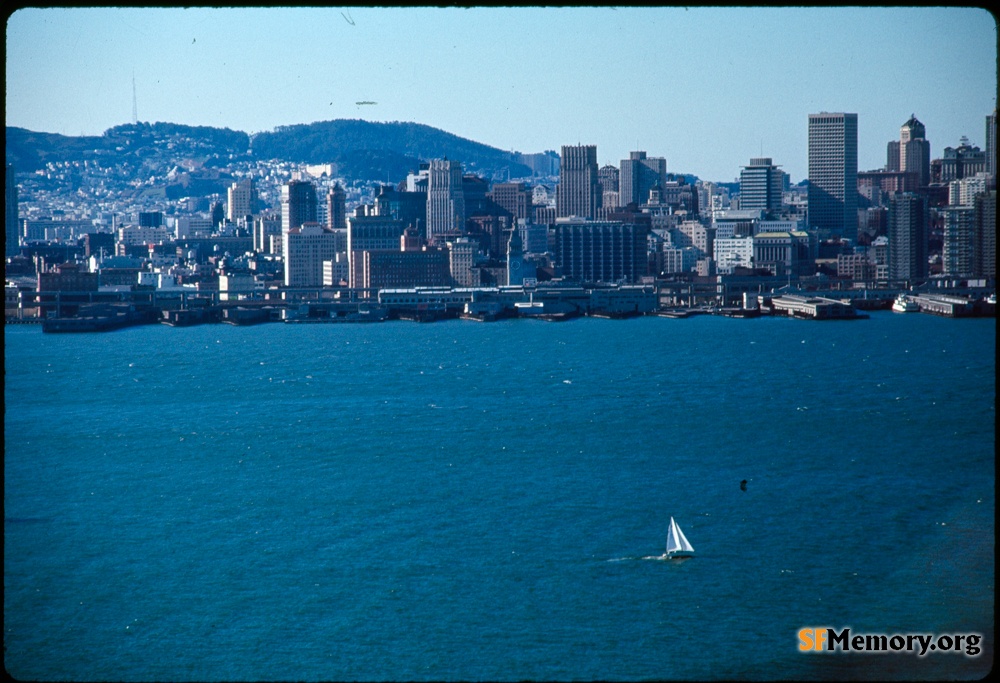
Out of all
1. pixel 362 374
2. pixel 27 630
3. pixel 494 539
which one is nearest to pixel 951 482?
pixel 494 539

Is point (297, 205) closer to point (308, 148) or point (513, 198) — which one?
point (513, 198)

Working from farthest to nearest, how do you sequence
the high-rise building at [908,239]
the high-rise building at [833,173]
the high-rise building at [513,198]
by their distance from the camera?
the high-rise building at [513,198], the high-rise building at [833,173], the high-rise building at [908,239]

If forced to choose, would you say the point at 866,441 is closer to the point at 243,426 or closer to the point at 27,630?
the point at 243,426

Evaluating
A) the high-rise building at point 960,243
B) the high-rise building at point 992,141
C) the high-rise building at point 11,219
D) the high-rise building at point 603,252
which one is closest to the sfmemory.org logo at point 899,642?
the high-rise building at point 992,141

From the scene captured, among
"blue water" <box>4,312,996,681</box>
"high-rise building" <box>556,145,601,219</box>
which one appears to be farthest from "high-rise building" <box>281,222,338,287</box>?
"blue water" <box>4,312,996,681</box>

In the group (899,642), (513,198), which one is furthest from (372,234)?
(899,642)

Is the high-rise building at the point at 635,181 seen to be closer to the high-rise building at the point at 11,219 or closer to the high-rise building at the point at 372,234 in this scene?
the high-rise building at the point at 372,234

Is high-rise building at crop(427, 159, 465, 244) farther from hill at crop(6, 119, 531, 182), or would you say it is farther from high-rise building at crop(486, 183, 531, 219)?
hill at crop(6, 119, 531, 182)
